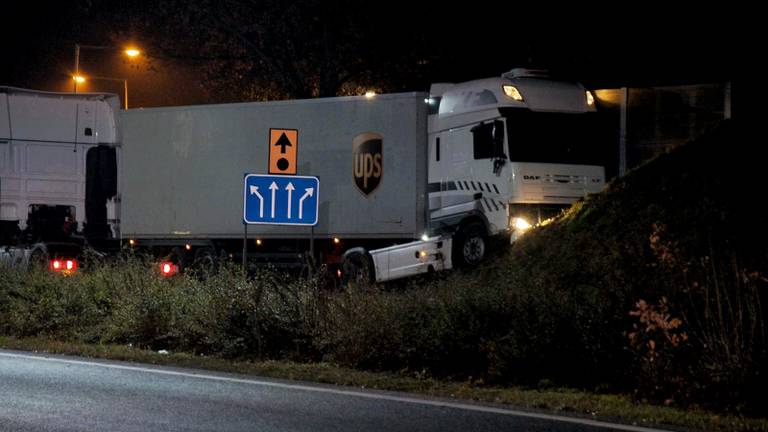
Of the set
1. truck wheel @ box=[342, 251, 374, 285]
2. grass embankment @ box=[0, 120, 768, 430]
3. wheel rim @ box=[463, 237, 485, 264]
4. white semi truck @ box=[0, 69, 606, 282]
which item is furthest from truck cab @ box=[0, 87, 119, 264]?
wheel rim @ box=[463, 237, 485, 264]

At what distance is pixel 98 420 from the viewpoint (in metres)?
9.18

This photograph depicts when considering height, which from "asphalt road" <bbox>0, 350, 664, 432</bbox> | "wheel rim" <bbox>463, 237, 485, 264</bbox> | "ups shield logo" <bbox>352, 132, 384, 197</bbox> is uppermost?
"ups shield logo" <bbox>352, 132, 384, 197</bbox>

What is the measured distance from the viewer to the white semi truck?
68.0 ft

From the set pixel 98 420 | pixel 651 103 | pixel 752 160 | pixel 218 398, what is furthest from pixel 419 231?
pixel 98 420

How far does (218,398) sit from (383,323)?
2885mm

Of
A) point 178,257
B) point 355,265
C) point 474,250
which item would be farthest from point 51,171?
point 474,250

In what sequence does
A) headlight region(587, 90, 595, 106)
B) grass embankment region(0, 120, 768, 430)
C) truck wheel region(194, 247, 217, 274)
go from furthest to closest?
truck wheel region(194, 247, 217, 274), headlight region(587, 90, 595, 106), grass embankment region(0, 120, 768, 430)

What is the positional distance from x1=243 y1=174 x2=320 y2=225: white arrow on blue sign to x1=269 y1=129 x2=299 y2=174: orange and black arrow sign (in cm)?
17

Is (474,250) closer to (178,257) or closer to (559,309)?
(178,257)

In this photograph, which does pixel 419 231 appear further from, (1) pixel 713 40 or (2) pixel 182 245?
(1) pixel 713 40

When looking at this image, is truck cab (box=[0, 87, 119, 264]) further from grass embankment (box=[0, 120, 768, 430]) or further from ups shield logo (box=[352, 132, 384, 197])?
grass embankment (box=[0, 120, 768, 430])

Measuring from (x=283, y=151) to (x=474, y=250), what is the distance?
6486 mm

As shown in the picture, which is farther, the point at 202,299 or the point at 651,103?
the point at 651,103

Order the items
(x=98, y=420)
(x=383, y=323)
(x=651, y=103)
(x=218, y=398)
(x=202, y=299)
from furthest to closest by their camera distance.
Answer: (x=651, y=103) → (x=202, y=299) → (x=383, y=323) → (x=218, y=398) → (x=98, y=420)
